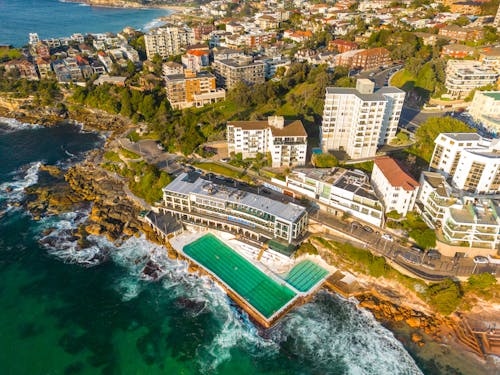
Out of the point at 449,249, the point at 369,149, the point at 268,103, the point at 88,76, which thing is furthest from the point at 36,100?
the point at 449,249

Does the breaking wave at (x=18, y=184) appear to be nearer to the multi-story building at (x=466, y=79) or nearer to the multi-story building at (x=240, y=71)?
the multi-story building at (x=240, y=71)

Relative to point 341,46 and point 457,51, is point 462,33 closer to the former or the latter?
point 457,51

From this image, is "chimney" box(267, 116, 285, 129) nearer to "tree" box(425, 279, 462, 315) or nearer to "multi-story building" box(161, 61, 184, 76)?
"tree" box(425, 279, 462, 315)

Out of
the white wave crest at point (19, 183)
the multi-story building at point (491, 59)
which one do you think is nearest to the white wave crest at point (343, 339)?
the white wave crest at point (19, 183)

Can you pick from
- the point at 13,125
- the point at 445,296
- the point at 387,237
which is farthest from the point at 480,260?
the point at 13,125

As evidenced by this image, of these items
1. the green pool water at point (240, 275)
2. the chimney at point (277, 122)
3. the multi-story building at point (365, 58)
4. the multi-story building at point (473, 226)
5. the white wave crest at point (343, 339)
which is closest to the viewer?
the white wave crest at point (343, 339)

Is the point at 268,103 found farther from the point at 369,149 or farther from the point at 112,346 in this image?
the point at 112,346
